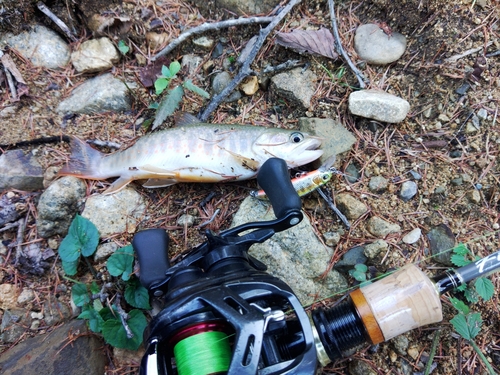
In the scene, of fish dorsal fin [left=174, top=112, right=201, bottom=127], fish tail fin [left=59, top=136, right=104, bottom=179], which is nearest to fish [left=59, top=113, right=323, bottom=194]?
fish tail fin [left=59, top=136, right=104, bottom=179]

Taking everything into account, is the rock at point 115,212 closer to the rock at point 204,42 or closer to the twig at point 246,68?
the twig at point 246,68

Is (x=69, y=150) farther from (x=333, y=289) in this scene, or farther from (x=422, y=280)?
(x=422, y=280)

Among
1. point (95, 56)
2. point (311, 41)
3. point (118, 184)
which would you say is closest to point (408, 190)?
point (311, 41)

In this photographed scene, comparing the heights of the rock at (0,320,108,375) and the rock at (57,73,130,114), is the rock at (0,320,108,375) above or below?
below

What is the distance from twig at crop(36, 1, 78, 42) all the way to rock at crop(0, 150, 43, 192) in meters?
1.12

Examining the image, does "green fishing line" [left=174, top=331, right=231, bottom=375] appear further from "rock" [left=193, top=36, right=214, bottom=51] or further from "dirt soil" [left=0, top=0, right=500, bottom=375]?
"rock" [left=193, top=36, right=214, bottom=51]

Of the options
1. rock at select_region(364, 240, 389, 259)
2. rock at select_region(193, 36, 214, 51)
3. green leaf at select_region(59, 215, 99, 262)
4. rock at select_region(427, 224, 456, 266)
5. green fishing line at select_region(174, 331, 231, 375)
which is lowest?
green fishing line at select_region(174, 331, 231, 375)

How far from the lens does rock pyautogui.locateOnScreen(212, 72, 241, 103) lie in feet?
10.8

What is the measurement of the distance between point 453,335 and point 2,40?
13.4 feet

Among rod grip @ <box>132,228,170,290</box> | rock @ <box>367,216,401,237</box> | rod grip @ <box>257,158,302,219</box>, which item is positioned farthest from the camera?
rock @ <box>367,216,401,237</box>

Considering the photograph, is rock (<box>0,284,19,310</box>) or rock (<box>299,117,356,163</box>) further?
rock (<box>299,117,356,163</box>)

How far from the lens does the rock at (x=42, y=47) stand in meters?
3.42

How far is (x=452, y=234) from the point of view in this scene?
2.65 metres

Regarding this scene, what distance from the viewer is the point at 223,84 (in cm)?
330
